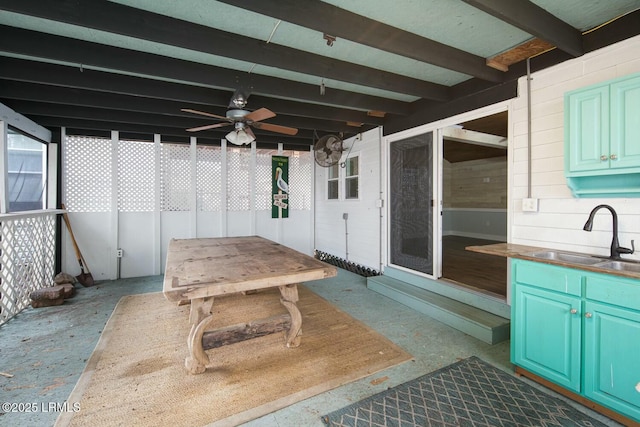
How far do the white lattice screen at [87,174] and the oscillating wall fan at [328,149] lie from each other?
3655mm

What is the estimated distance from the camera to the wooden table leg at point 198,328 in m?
2.15

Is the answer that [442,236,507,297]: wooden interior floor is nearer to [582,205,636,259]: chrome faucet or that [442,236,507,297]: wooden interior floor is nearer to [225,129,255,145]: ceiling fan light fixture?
[582,205,636,259]: chrome faucet

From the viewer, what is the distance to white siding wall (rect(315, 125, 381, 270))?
482 centimetres

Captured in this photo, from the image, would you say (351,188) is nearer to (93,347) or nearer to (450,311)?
(450,311)

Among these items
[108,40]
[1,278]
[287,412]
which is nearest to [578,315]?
[287,412]

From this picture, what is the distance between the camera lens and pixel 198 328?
2.17 meters

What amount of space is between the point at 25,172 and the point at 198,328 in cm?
416

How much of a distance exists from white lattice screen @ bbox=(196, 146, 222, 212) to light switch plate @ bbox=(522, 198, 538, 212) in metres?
4.97

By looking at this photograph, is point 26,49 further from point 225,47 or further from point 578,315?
point 578,315

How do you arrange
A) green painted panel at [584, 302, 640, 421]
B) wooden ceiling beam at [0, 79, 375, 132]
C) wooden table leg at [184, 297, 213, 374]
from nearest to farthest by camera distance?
1. green painted panel at [584, 302, 640, 421]
2. wooden table leg at [184, 297, 213, 374]
3. wooden ceiling beam at [0, 79, 375, 132]

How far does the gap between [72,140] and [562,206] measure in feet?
22.0

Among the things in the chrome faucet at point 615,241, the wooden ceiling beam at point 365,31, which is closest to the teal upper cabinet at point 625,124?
the chrome faucet at point 615,241

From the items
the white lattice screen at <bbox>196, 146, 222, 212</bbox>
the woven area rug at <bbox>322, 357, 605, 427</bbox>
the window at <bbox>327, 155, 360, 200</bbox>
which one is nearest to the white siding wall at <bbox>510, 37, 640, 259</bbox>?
the woven area rug at <bbox>322, 357, 605, 427</bbox>

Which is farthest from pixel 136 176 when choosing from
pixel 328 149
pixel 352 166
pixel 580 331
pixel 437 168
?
pixel 580 331
